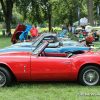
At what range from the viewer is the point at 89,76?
785 cm

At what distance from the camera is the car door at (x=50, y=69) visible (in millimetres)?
7723

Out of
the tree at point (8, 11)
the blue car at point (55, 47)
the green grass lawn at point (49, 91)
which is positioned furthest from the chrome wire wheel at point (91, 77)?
the tree at point (8, 11)

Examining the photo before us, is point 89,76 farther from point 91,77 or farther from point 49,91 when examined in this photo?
point 49,91

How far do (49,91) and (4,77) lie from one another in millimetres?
1102

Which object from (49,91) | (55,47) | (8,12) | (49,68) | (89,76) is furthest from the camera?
(8,12)

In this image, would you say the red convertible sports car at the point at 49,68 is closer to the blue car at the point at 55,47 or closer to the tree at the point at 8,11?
the blue car at the point at 55,47

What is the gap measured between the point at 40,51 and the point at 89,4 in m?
20.2

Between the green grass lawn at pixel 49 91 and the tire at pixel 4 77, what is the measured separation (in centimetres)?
14

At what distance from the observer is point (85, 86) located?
7.83 m

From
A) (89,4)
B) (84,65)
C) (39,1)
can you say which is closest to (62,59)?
(84,65)

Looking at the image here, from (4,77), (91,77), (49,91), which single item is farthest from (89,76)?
(4,77)

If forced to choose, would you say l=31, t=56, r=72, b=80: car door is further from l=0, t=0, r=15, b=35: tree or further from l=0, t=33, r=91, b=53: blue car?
l=0, t=0, r=15, b=35: tree

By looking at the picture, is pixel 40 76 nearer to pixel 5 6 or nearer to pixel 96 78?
pixel 96 78

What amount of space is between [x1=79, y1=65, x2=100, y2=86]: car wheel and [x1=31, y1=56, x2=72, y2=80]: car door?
13.1 inches
